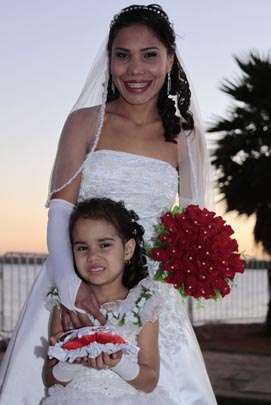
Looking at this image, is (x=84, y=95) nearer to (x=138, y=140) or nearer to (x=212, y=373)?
(x=138, y=140)

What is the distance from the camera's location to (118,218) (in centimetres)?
Result: 295

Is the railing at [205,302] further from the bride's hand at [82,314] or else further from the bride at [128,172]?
the bride's hand at [82,314]

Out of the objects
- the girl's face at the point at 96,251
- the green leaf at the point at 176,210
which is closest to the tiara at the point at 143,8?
the green leaf at the point at 176,210

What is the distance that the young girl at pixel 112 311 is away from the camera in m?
2.82

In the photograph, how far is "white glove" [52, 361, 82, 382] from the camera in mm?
2799

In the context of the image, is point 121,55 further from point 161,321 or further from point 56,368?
point 56,368

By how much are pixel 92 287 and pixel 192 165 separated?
791 millimetres

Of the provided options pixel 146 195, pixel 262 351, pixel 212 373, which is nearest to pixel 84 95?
pixel 146 195

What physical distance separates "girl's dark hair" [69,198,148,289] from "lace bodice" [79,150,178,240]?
0.45ft

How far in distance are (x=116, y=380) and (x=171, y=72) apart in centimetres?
145

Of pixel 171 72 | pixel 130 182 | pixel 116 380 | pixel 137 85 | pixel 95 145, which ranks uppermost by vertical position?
pixel 171 72

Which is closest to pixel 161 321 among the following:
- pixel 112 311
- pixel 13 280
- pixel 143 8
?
pixel 112 311

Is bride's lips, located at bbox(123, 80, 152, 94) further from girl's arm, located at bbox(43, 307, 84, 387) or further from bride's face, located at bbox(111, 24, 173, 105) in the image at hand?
girl's arm, located at bbox(43, 307, 84, 387)

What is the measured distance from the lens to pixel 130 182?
3244 mm
